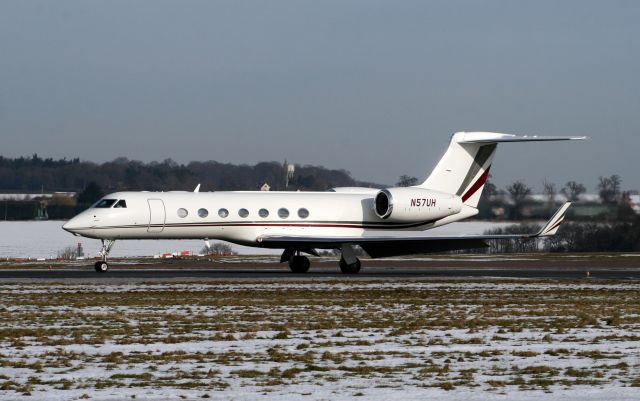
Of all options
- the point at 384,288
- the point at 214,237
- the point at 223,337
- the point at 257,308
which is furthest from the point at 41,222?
the point at 223,337

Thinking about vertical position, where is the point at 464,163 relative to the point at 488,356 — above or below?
above

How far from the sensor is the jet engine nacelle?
3569cm

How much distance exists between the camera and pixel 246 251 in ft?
202

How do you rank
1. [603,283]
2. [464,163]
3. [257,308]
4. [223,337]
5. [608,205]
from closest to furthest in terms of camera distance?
[223,337]
[257,308]
[603,283]
[464,163]
[608,205]

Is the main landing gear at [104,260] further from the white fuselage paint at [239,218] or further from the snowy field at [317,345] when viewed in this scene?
the snowy field at [317,345]

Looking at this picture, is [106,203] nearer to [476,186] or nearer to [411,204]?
[411,204]

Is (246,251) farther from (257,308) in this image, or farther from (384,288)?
(257,308)

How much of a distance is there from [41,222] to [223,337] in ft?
154

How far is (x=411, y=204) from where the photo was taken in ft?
118

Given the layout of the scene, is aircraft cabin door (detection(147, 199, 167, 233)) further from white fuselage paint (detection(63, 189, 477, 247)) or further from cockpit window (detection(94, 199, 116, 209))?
cockpit window (detection(94, 199, 116, 209))

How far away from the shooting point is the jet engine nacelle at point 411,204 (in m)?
35.7

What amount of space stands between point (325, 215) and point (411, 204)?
2.81 meters

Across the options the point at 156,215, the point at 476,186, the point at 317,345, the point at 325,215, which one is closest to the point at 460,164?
the point at 476,186

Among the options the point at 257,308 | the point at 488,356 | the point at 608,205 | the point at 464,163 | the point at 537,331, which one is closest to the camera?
the point at 488,356
